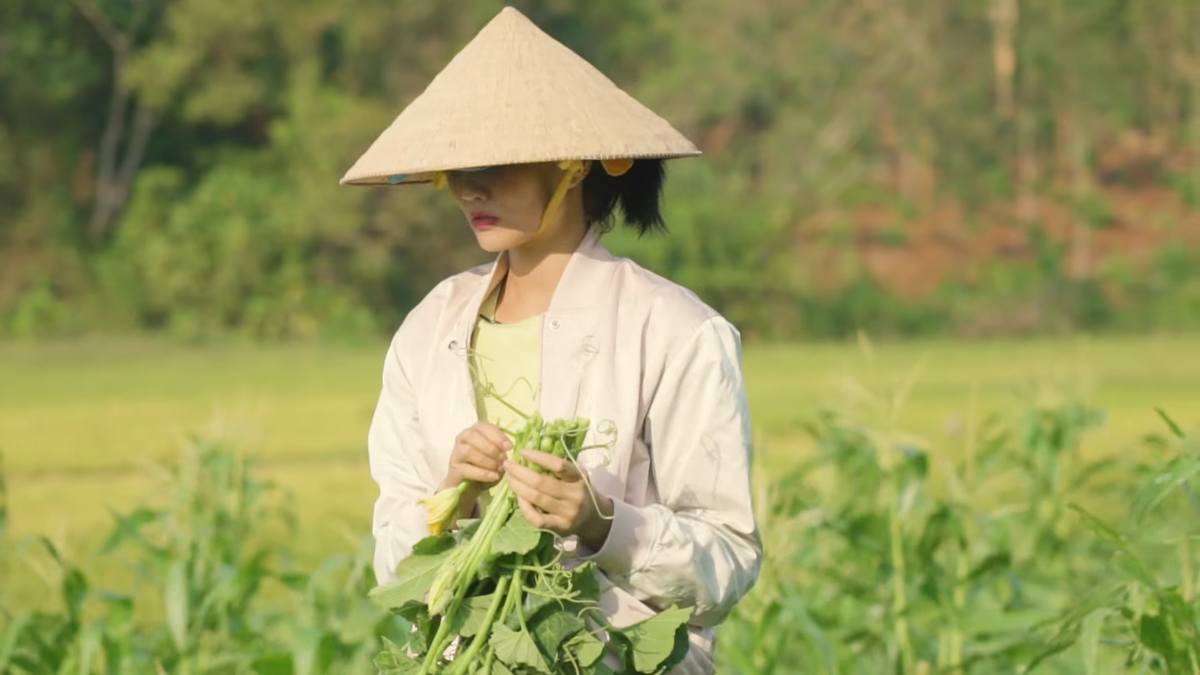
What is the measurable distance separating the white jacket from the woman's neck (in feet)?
0.18

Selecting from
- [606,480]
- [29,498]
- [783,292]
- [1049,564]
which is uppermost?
[606,480]

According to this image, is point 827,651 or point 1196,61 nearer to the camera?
point 827,651

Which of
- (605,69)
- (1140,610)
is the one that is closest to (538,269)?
(1140,610)

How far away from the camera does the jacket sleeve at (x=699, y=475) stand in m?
2.32

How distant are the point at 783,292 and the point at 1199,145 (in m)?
6.96

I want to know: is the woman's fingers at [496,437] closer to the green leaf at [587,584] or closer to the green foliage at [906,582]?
the green leaf at [587,584]

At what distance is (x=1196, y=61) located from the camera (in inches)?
1083

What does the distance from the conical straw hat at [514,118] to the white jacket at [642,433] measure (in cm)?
15

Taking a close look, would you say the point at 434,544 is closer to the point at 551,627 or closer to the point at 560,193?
the point at 551,627

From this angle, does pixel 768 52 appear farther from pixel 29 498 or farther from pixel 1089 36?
pixel 29 498

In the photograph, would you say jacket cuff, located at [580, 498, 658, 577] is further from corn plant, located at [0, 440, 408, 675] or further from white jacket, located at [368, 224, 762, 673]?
corn plant, located at [0, 440, 408, 675]

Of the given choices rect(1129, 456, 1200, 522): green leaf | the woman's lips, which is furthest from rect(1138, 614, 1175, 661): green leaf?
the woman's lips

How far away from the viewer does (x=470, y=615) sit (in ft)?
7.27

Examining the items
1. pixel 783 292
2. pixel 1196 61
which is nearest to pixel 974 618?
pixel 783 292
